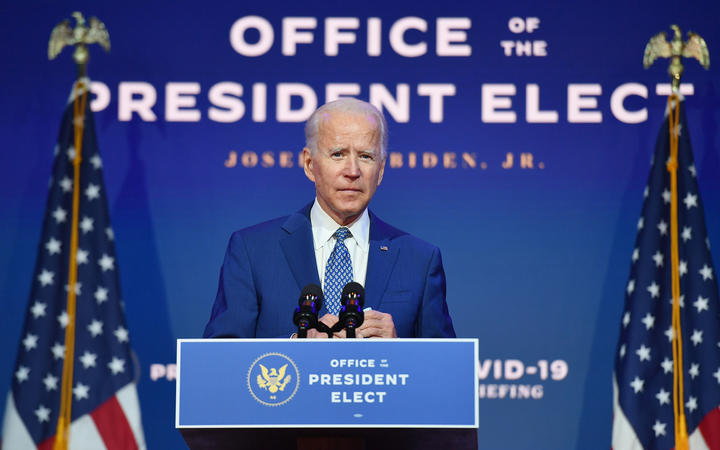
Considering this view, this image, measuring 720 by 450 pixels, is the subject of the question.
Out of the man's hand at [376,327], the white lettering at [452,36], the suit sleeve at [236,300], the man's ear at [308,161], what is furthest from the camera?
the white lettering at [452,36]

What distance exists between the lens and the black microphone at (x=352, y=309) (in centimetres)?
240

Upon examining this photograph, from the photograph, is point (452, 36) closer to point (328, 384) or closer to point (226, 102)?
point (226, 102)

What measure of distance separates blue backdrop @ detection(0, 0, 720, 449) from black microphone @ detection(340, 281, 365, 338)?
8.03 feet

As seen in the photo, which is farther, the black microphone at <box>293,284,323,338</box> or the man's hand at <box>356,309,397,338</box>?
the man's hand at <box>356,309,397,338</box>

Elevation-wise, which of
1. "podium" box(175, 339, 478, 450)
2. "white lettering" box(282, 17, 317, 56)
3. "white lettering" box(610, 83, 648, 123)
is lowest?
"podium" box(175, 339, 478, 450)

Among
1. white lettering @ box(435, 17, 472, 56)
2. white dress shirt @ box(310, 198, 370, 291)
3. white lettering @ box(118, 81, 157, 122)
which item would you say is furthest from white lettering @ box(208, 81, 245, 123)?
white dress shirt @ box(310, 198, 370, 291)

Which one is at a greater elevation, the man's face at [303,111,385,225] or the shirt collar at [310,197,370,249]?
the man's face at [303,111,385,225]

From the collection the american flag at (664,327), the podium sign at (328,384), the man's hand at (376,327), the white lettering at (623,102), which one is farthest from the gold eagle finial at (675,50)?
the podium sign at (328,384)

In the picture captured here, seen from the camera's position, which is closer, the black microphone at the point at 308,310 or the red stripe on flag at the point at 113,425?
the black microphone at the point at 308,310

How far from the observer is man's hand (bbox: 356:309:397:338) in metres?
2.66

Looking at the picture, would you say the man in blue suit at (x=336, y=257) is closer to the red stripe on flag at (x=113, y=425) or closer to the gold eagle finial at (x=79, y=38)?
the red stripe on flag at (x=113, y=425)

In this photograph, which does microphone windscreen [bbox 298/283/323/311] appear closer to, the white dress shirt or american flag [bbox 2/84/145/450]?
the white dress shirt

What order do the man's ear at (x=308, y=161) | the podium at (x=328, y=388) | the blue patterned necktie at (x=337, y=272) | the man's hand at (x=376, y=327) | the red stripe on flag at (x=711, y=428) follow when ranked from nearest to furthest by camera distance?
1. the podium at (x=328, y=388)
2. the man's hand at (x=376, y=327)
3. the blue patterned necktie at (x=337, y=272)
4. the man's ear at (x=308, y=161)
5. the red stripe on flag at (x=711, y=428)

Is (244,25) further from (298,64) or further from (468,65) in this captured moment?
(468,65)
